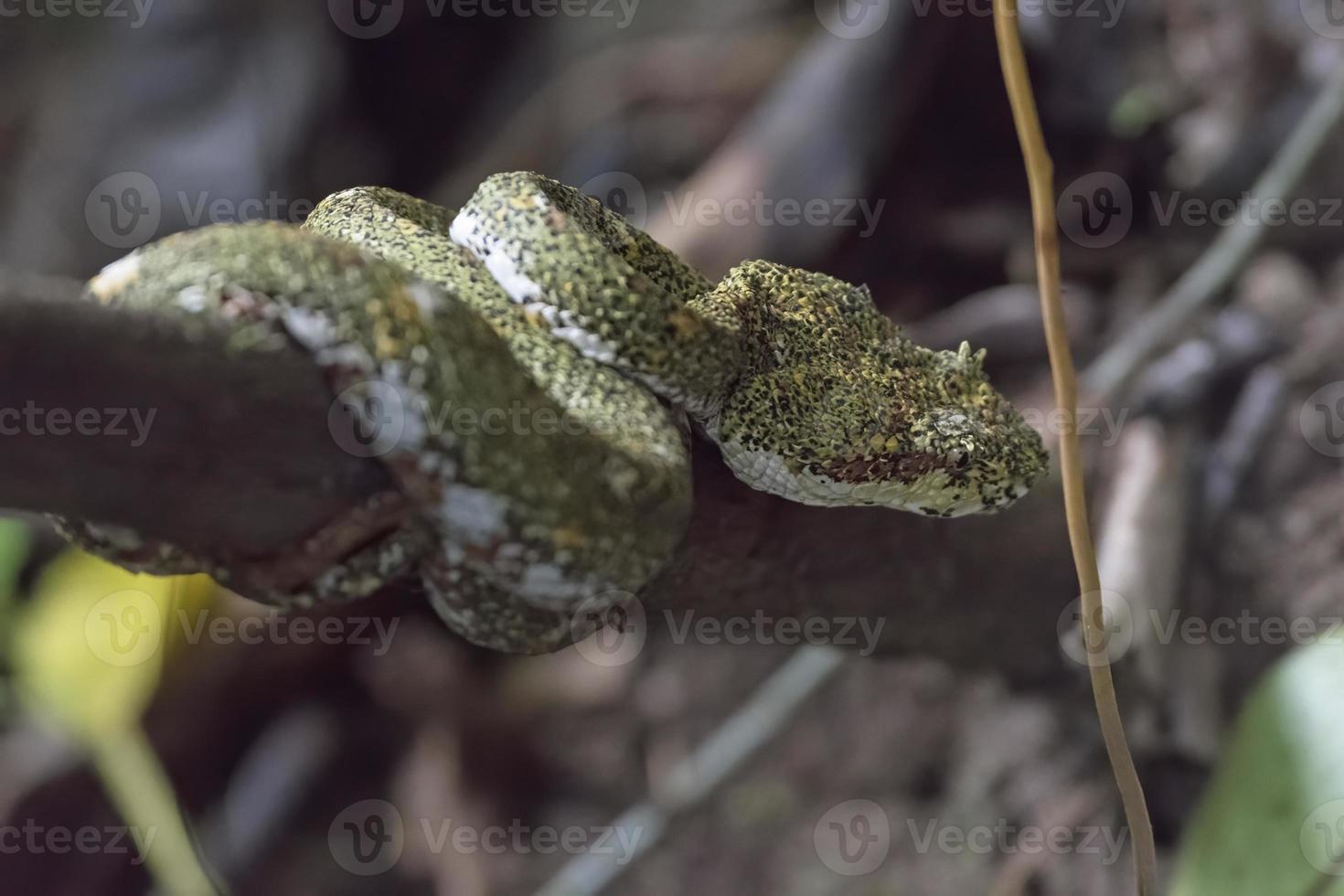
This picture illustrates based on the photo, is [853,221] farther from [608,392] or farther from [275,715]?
[275,715]

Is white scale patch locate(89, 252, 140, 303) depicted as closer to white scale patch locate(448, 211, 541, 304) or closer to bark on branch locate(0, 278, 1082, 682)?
bark on branch locate(0, 278, 1082, 682)

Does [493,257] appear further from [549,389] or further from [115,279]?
[115,279]

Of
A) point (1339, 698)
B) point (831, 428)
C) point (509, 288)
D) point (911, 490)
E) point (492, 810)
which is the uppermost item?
point (509, 288)

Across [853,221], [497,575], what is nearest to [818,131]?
[853,221]

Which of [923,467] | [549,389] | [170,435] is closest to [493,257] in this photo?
[549,389]

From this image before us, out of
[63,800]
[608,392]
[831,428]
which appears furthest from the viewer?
[63,800]

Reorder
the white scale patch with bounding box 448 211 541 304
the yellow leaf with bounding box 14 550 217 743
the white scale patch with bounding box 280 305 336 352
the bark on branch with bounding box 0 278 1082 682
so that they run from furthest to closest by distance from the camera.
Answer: the yellow leaf with bounding box 14 550 217 743 < the white scale patch with bounding box 448 211 541 304 < the white scale patch with bounding box 280 305 336 352 < the bark on branch with bounding box 0 278 1082 682

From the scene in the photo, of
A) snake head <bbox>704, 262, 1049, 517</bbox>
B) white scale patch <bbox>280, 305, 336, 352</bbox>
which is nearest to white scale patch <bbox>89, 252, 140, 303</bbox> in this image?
white scale patch <bbox>280, 305, 336, 352</bbox>

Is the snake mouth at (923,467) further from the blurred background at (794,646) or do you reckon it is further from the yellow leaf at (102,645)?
the yellow leaf at (102,645)
